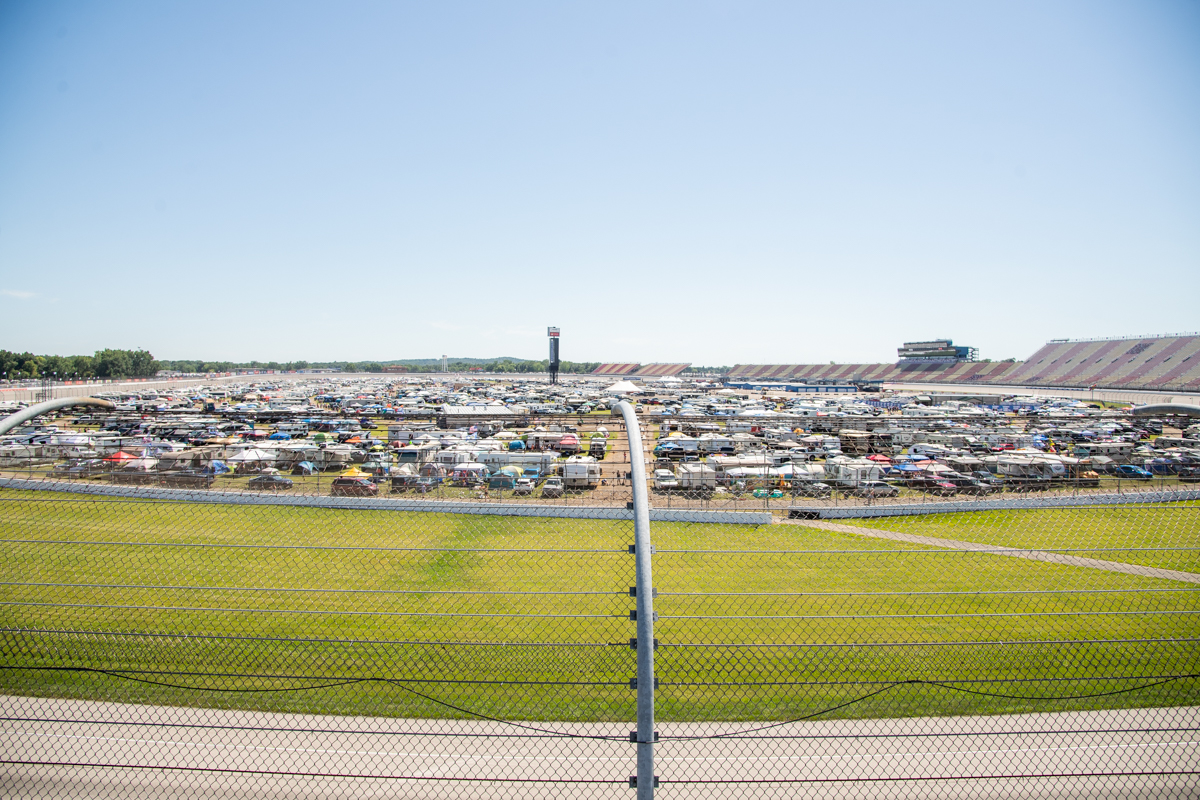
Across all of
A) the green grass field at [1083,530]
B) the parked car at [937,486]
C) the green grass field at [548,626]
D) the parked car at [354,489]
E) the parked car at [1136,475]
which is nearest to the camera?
the green grass field at [548,626]

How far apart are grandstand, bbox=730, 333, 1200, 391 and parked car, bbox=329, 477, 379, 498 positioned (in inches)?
3557

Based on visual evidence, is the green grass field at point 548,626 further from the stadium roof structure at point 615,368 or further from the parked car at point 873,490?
the stadium roof structure at point 615,368

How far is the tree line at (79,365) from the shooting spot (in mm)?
81688

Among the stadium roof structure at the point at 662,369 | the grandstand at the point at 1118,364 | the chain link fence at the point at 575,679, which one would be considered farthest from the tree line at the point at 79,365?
the grandstand at the point at 1118,364

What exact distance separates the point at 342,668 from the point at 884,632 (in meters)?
6.85

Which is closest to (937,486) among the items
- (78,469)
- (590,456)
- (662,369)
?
(590,456)

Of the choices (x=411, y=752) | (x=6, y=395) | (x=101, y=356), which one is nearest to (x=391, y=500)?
(x=411, y=752)

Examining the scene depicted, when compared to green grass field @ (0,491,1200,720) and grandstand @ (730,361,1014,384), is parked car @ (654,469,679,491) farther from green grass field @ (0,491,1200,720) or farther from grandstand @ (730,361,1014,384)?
grandstand @ (730,361,1014,384)

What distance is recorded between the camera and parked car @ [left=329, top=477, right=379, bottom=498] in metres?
13.2

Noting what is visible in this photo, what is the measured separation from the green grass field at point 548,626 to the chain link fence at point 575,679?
0.16ft

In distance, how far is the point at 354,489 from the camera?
1377 centimetres

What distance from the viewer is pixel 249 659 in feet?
21.2

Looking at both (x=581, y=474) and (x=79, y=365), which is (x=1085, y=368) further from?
(x=79, y=365)

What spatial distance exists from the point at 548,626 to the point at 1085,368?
4289 inches
